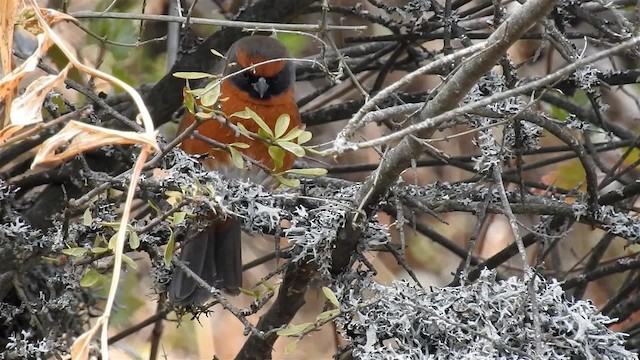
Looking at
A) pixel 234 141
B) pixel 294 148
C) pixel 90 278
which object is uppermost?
pixel 234 141

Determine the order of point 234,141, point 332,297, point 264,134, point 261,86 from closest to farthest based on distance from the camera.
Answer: point 332,297 → point 264,134 → point 234,141 → point 261,86

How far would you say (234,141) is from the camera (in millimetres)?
2961

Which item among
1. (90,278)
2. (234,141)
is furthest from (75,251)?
(234,141)

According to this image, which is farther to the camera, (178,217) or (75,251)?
(75,251)

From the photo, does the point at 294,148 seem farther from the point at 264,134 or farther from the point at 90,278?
the point at 90,278

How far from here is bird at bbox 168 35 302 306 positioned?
8.45 feet

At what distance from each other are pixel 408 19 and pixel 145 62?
3.93 feet

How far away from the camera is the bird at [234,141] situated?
258 centimetres

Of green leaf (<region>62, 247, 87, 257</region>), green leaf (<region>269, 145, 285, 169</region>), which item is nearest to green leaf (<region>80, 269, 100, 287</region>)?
green leaf (<region>62, 247, 87, 257</region>)

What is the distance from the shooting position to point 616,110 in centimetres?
381

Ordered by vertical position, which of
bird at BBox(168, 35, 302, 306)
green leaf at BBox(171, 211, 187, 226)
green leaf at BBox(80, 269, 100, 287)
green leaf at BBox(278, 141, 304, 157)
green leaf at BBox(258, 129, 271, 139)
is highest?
bird at BBox(168, 35, 302, 306)

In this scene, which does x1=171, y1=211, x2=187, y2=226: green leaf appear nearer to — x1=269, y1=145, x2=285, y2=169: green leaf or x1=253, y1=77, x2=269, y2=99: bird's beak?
x1=269, y1=145, x2=285, y2=169: green leaf

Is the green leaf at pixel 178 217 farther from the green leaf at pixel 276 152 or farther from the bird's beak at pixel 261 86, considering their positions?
the bird's beak at pixel 261 86

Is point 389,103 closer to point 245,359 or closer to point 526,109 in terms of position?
point 245,359
